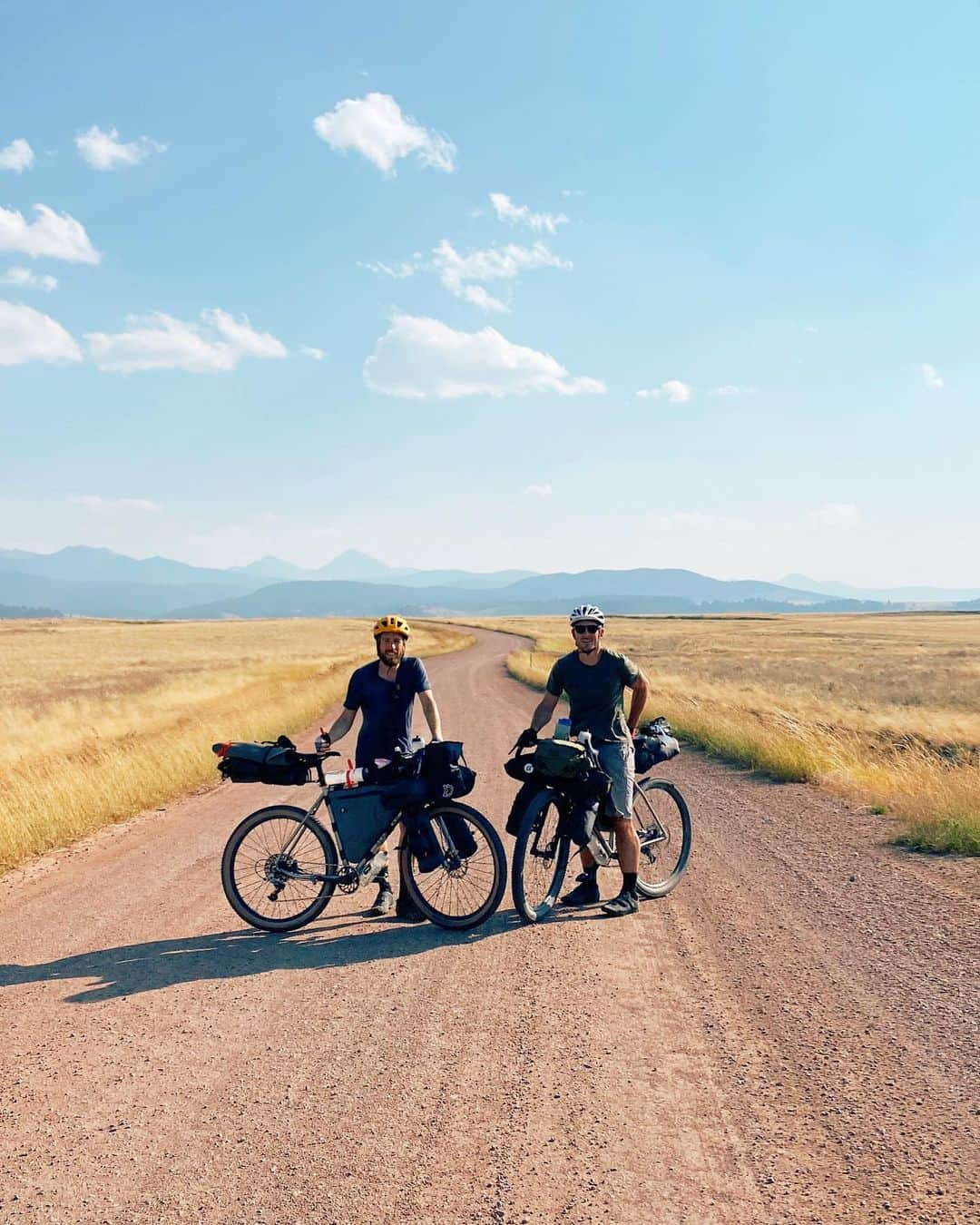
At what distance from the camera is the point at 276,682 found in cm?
Answer: 3428

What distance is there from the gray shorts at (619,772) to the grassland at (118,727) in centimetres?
601

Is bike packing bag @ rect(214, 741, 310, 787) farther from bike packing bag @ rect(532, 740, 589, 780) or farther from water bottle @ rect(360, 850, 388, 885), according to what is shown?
bike packing bag @ rect(532, 740, 589, 780)

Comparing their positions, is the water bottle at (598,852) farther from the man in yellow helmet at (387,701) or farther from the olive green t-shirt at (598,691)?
the man in yellow helmet at (387,701)

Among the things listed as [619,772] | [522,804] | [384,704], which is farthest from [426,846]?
[619,772]

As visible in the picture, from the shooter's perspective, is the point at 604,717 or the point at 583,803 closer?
the point at 583,803

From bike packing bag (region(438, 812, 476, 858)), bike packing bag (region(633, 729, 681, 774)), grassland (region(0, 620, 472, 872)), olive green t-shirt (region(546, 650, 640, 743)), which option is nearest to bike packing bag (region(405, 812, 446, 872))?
bike packing bag (region(438, 812, 476, 858))

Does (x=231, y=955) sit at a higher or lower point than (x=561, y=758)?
lower

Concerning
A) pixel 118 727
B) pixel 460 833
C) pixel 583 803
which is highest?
pixel 583 803

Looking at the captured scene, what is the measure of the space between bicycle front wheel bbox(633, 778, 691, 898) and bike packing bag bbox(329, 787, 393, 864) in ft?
7.99

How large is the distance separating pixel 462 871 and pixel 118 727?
53.7ft

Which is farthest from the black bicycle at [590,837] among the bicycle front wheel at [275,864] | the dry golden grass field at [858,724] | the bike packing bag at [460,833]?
the dry golden grass field at [858,724]

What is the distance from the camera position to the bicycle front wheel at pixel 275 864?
6891 millimetres

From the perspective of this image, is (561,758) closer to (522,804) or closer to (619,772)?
(522,804)

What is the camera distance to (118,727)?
20.9 meters
